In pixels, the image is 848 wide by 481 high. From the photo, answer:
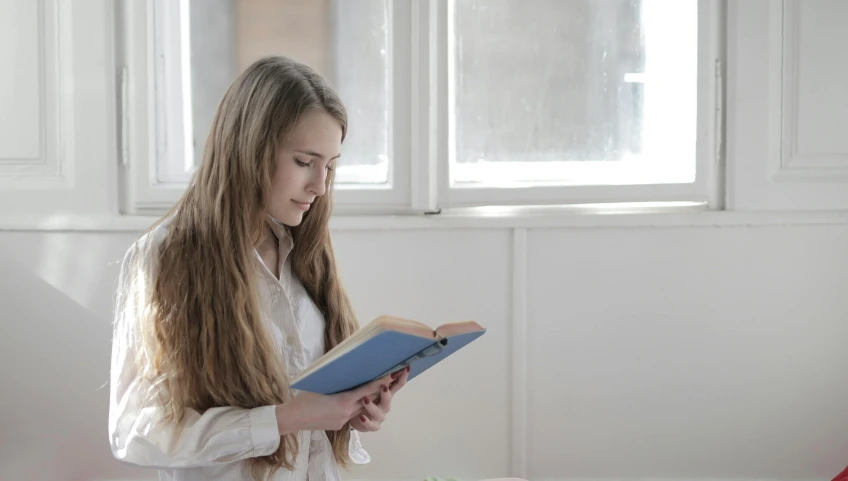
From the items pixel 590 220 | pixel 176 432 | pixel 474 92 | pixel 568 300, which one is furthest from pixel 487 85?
pixel 176 432

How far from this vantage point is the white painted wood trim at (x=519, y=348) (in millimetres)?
2311

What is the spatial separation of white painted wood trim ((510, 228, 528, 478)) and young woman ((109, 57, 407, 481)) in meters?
0.87

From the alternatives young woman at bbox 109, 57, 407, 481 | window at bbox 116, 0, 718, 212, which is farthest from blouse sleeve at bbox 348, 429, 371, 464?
window at bbox 116, 0, 718, 212

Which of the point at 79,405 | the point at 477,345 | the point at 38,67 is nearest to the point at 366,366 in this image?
the point at 477,345

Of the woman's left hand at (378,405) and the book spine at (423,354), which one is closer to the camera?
the book spine at (423,354)

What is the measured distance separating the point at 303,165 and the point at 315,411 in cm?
43

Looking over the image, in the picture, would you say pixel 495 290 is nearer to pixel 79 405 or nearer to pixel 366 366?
pixel 366 366

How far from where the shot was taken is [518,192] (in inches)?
92.5

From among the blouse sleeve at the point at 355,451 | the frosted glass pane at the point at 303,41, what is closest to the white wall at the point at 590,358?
the frosted glass pane at the point at 303,41

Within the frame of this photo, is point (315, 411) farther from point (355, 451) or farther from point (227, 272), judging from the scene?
point (355, 451)

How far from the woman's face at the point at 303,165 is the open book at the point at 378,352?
0.32 meters

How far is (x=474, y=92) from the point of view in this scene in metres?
2.40

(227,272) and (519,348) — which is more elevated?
(227,272)

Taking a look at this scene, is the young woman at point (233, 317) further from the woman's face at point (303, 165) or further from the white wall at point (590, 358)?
the white wall at point (590, 358)
